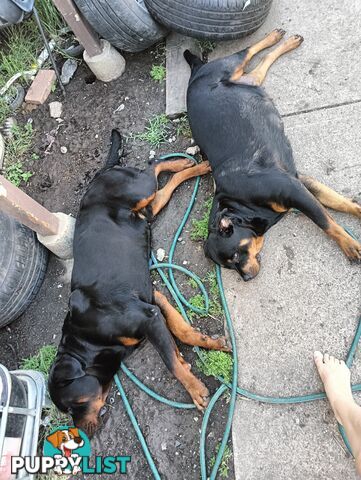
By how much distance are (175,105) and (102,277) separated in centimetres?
186

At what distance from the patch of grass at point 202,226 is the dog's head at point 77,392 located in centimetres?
130

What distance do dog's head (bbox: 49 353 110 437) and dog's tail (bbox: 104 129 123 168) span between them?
1735mm

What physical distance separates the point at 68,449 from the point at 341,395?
196 centimetres

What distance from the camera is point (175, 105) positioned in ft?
14.5

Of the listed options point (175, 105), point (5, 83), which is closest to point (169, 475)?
point (175, 105)

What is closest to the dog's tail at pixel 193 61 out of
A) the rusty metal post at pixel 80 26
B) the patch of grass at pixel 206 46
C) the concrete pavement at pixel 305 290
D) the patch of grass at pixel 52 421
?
the patch of grass at pixel 206 46

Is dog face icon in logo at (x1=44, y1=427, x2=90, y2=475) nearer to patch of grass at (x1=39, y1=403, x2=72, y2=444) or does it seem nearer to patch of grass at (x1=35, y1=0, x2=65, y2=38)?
patch of grass at (x1=39, y1=403, x2=72, y2=444)

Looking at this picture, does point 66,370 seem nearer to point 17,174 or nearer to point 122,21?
point 17,174

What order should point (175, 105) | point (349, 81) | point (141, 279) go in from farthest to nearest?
1. point (175, 105)
2. point (349, 81)
3. point (141, 279)

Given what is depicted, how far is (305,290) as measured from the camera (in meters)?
3.31

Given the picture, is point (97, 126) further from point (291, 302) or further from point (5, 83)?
point (291, 302)

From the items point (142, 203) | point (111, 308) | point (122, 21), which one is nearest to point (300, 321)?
point (111, 308)

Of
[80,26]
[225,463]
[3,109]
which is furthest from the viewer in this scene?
[3,109]

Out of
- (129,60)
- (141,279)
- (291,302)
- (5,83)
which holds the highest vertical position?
(5,83)
